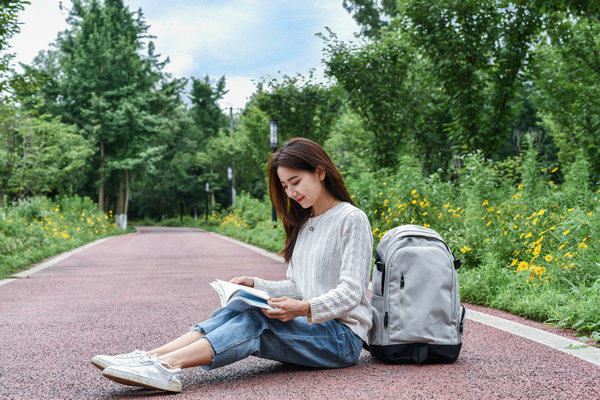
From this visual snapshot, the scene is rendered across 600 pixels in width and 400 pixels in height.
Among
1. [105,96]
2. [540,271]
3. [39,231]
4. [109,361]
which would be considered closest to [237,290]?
[109,361]

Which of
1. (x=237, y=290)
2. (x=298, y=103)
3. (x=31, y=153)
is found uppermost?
(x=298, y=103)

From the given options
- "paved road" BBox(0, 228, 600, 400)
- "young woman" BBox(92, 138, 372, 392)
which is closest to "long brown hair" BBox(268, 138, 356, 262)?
"young woman" BBox(92, 138, 372, 392)

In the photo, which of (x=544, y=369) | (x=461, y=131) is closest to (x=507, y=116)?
(x=461, y=131)

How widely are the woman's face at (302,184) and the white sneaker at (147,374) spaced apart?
1063 mm

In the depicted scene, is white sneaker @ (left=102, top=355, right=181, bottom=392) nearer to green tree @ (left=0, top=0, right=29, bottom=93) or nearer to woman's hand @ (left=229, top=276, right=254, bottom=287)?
woman's hand @ (left=229, top=276, right=254, bottom=287)

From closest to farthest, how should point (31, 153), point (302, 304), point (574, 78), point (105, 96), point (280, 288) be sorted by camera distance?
point (302, 304)
point (280, 288)
point (574, 78)
point (31, 153)
point (105, 96)

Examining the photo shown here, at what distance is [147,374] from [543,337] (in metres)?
2.80

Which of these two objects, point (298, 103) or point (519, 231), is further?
point (298, 103)

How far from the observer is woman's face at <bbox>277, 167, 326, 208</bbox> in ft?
9.75

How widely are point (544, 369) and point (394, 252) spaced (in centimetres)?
108

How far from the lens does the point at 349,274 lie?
2.82 m

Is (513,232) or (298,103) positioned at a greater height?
(298,103)

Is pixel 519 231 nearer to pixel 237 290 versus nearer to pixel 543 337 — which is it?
pixel 543 337

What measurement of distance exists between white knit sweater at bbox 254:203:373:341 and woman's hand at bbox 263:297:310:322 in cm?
5
